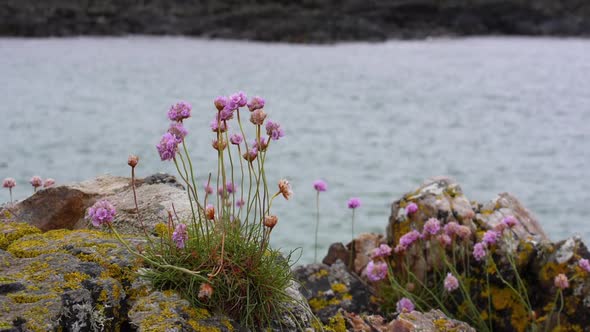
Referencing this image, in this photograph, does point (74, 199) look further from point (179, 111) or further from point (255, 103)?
point (255, 103)

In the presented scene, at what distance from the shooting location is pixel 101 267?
10.5ft

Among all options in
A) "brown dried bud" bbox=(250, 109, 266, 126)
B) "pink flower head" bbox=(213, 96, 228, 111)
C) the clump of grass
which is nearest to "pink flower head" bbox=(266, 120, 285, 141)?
the clump of grass

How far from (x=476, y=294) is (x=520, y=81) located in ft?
100

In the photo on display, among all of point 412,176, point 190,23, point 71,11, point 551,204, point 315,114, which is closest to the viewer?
point 551,204

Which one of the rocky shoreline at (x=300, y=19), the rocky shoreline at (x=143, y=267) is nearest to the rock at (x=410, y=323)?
the rocky shoreline at (x=143, y=267)

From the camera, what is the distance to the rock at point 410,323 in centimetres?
385

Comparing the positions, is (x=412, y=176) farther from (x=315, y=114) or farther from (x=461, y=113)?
(x=461, y=113)

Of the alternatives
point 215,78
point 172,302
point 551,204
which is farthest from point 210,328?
point 215,78

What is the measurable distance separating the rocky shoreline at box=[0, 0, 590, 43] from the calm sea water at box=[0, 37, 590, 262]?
12.5m

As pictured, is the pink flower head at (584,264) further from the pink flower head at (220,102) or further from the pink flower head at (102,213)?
the pink flower head at (102,213)

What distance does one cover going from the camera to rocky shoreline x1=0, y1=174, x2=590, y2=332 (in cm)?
293

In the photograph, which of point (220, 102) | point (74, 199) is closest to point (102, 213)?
point (220, 102)

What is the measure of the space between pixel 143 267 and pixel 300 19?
60.8 meters

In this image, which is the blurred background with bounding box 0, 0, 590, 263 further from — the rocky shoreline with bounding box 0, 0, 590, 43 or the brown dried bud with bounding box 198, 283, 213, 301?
the brown dried bud with bounding box 198, 283, 213, 301
